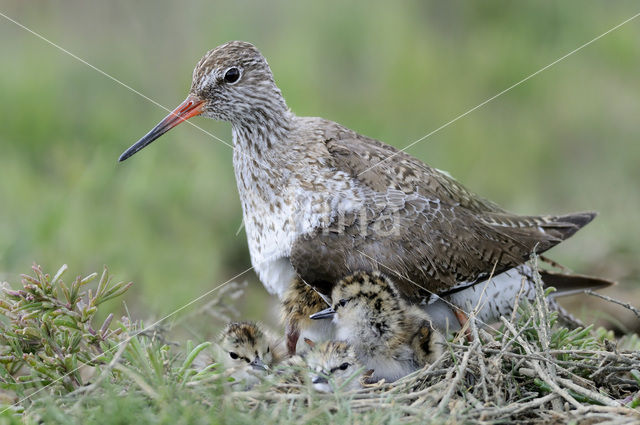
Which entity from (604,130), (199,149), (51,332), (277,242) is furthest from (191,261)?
(604,130)

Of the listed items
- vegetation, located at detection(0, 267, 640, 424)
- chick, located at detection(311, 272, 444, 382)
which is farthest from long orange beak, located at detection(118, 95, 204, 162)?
chick, located at detection(311, 272, 444, 382)

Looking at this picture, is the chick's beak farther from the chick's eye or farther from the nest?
the chick's eye

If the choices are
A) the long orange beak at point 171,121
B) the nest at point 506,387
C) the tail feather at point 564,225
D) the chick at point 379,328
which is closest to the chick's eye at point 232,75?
the long orange beak at point 171,121

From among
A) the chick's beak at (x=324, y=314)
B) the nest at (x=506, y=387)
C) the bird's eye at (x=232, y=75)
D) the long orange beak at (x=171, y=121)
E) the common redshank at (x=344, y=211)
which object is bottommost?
the nest at (x=506, y=387)

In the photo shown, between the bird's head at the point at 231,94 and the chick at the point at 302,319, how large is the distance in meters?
1.14

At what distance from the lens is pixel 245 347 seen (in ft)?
15.0

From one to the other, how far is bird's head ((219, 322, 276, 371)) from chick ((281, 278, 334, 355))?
318 mm

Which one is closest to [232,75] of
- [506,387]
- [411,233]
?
[411,233]

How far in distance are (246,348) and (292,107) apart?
466cm

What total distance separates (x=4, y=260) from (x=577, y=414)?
15.9 feet

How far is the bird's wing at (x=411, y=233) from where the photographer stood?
475 centimetres

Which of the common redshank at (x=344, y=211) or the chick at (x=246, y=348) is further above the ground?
the common redshank at (x=344, y=211)

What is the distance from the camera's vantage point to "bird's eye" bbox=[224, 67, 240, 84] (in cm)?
526

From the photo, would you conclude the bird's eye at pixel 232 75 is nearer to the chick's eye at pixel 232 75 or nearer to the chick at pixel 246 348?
the chick's eye at pixel 232 75
